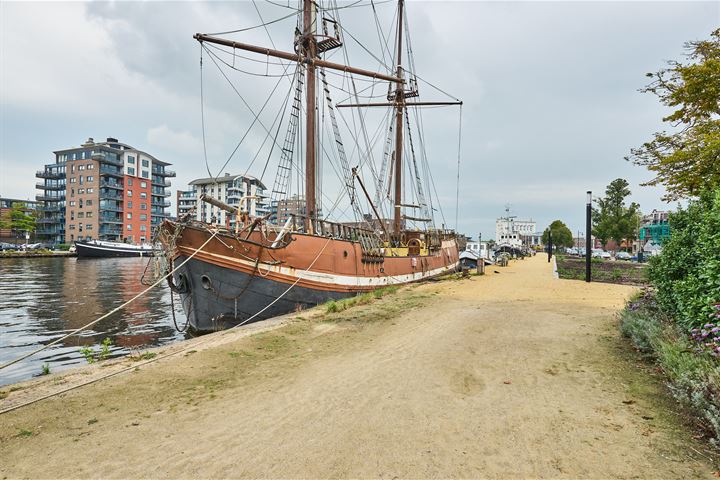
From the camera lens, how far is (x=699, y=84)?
9.38 metres

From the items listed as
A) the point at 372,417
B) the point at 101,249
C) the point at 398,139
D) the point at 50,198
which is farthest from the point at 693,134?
the point at 50,198

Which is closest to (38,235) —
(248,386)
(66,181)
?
(66,181)

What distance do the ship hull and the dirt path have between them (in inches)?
171

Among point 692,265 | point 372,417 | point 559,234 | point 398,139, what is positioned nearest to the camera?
point 372,417

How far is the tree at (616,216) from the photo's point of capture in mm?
50312

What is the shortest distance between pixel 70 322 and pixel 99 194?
77.1 m

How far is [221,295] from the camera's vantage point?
39.4 ft

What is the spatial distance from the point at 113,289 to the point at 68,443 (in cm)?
2452

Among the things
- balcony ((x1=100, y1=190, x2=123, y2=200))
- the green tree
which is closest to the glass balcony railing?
the green tree

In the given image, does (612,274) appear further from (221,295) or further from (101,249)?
(101,249)

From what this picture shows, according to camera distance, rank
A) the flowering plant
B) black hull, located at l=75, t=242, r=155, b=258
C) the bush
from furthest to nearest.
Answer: black hull, located at l=75, t=242, r=155, b=258
the bush
the flowering plant

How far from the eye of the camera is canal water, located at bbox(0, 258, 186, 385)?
10033mm

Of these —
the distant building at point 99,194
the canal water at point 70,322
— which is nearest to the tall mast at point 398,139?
the canal water at point 70,322

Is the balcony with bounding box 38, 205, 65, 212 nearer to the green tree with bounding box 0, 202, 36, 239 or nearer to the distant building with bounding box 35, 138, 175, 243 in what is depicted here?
the distant building with bounding box 35, 138, 175, 243
